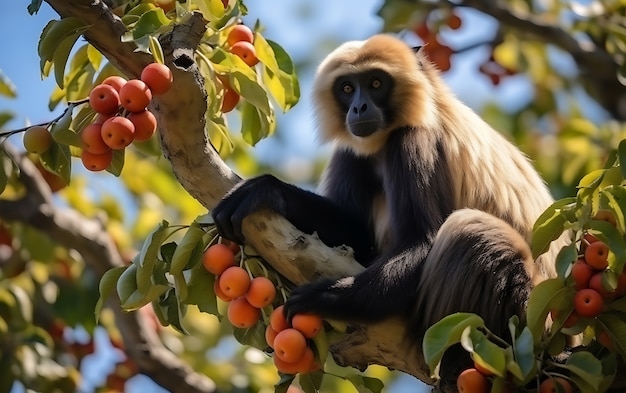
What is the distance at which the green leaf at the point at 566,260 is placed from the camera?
407 cm

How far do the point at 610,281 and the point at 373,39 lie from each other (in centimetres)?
305

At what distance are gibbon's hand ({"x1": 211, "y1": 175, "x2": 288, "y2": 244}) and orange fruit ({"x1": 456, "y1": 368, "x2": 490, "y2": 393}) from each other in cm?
134

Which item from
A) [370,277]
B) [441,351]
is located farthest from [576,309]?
[370,277]

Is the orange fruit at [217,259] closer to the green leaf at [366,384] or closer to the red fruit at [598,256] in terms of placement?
the green leaf at [366,384]

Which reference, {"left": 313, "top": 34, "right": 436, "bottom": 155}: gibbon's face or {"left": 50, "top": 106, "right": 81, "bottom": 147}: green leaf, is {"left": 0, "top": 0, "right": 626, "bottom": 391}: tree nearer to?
{"left": 50, "top": 106, "right": 81, "bottom": 147}: green leaf

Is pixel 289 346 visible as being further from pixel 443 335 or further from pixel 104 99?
pixel 104 99

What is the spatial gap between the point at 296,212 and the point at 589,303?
1965mm

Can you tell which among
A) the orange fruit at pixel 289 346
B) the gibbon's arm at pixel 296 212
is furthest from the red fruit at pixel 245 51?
the orange fruit at pixel 289 346

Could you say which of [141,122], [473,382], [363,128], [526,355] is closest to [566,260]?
[526,355]

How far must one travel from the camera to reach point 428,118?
6227 mm

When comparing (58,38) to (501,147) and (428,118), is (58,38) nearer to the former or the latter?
(428,118)

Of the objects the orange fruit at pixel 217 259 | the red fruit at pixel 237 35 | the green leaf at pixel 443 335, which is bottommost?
the green leaf at pixel 443 335

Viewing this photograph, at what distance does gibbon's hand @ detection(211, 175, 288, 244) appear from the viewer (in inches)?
191

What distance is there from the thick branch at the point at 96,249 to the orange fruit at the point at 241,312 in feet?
7.98
